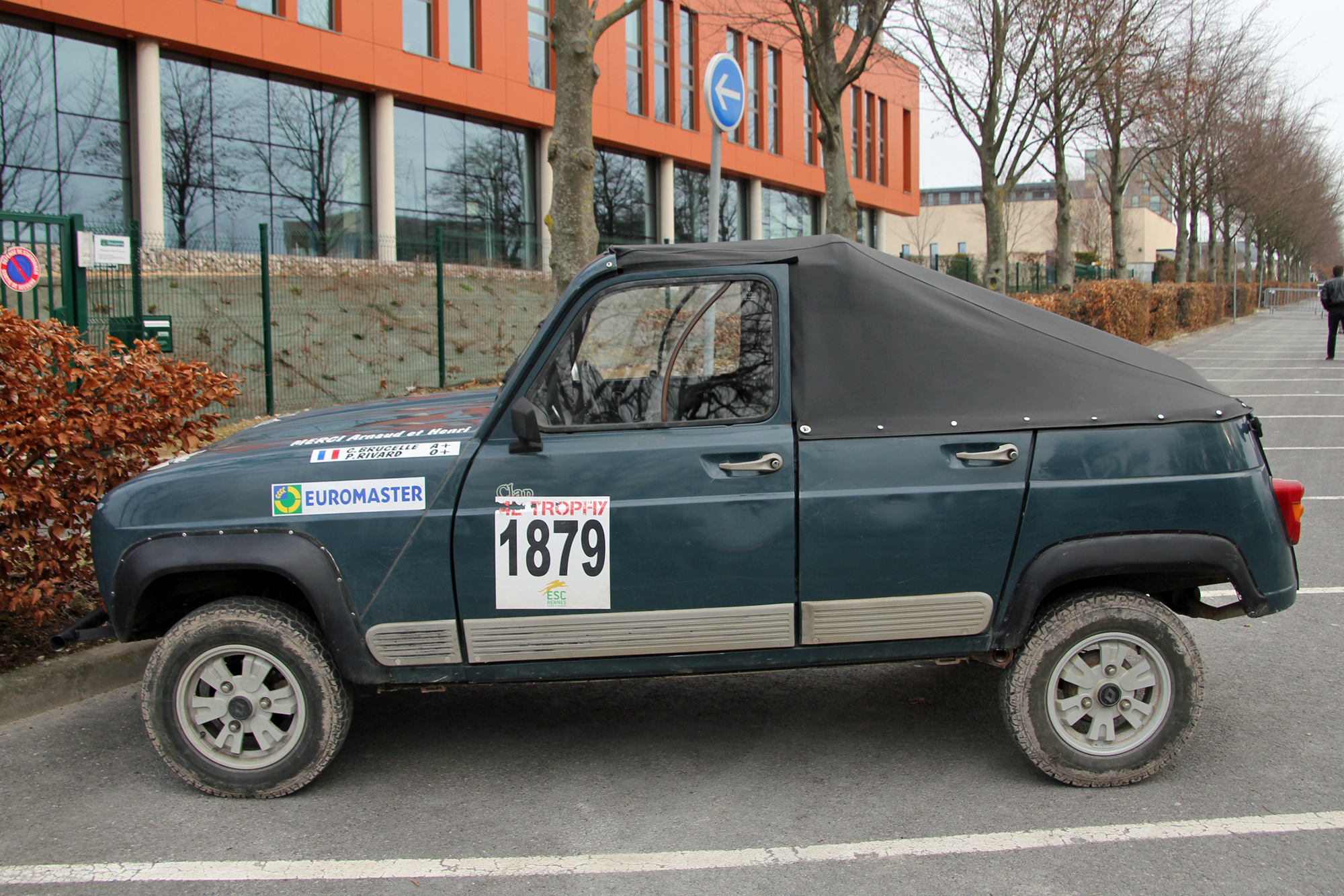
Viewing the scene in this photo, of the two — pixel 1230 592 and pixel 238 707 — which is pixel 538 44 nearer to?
pixel 1230 592

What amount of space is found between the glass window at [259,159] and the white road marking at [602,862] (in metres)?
17.0

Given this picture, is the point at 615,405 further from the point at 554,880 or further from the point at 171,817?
the point at 171,817

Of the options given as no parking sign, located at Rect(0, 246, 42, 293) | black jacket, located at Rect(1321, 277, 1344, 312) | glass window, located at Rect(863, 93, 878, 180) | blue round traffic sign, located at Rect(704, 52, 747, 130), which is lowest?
no parking sign, located at Rect(0, 246, 42, 293)

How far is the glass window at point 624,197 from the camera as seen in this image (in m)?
31.5

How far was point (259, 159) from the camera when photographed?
22.1m

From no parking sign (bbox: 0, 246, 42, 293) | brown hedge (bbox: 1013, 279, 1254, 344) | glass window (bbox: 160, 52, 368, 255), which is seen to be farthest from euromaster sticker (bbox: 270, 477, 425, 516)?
glass window (bbox: 160, 52, 368, 255)

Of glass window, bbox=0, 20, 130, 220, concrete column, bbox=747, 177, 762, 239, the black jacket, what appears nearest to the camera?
glass window, bbox=0, 20, 130, 220

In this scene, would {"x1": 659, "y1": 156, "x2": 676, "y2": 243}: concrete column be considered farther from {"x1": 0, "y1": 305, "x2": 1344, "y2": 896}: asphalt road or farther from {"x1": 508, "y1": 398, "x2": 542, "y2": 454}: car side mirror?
{"x1": 508, "y1": 398, "x2": 542, "y2": 454}: car side mirror

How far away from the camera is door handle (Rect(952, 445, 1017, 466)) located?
142 inches

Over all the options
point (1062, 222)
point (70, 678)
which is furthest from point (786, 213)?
point (70, 678)

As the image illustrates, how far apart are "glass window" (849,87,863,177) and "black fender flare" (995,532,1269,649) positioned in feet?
138

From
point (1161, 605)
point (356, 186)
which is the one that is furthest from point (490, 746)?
point (356, 186)

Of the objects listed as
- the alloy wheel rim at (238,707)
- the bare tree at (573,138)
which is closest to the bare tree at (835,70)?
the bare tree at (573,138)

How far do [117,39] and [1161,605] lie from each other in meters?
22.4
